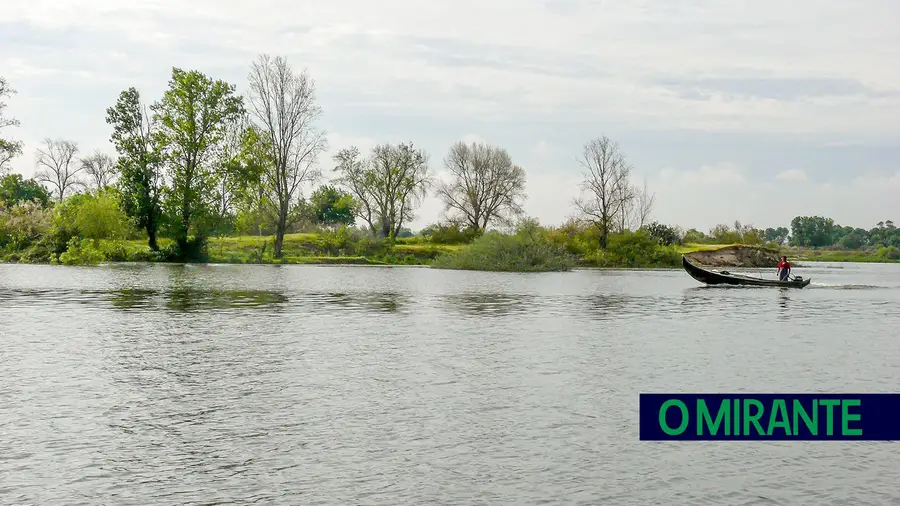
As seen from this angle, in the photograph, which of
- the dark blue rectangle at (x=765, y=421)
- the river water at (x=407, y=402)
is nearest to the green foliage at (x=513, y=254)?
the river water at (x=407, y=402)

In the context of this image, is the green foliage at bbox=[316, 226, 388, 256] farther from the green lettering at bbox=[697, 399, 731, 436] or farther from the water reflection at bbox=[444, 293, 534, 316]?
the green lettering at bbox=[697, 399, 731, 436]

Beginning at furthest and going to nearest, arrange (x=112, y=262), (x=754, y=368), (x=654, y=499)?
1. (x=112, y=262)
2. (x=754, y=368)
3. (x=654, y=499)

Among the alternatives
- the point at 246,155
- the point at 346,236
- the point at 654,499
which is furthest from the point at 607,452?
the point at 346,236

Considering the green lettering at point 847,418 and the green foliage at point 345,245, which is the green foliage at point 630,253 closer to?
the green foliage at point 345,245

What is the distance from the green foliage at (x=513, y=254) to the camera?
69.0 metres

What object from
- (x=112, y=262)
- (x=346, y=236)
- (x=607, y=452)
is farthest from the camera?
(x=346, y=236)

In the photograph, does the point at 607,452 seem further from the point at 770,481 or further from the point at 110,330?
the point at 110,330

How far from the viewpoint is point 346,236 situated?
87.6m

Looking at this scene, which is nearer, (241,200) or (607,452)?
(607,452)

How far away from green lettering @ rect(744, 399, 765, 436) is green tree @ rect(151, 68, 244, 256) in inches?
2536

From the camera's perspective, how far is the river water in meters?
8.68

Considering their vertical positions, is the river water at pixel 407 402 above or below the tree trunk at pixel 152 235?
below

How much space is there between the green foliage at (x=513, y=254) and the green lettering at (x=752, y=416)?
5677 centimetres

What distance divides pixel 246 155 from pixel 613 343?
59.8 m
